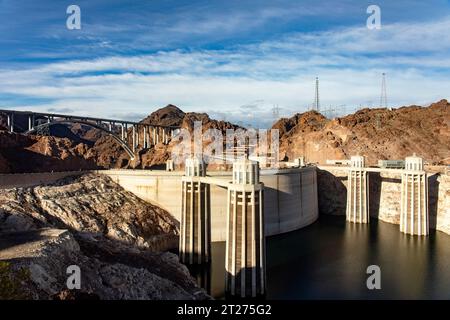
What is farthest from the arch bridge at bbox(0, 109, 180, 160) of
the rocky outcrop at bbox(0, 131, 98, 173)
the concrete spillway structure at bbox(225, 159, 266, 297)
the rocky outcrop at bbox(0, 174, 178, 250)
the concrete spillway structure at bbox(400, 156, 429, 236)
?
the concrete spillway structure at bbox(400, 156, 429, 236)

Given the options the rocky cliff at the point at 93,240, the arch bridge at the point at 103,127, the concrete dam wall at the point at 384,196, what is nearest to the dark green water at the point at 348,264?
the concrete dam wall at the point at 384,196

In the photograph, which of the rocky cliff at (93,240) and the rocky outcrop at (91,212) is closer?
the rocky cliff at (93,240)

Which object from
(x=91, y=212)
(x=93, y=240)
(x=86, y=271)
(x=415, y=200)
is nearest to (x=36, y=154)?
(x=91, y=212)

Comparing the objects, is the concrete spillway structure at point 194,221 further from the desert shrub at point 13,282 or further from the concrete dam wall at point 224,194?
the desert shrub at point 13,282

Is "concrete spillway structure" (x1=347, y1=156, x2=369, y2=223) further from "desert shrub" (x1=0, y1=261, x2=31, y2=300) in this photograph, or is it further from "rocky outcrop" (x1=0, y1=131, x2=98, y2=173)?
"desert shrub" (x1=0, y1=261, x2=31, y2=300)

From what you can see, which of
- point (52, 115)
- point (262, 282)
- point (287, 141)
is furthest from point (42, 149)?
point (287, 141)
